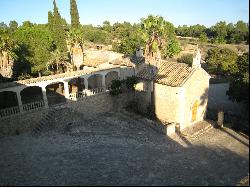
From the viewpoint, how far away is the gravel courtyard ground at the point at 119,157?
15.3m

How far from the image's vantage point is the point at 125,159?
18.6 metres

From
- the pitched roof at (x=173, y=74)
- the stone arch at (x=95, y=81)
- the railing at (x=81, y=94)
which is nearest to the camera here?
the pitched roof at (x=173, y=74)

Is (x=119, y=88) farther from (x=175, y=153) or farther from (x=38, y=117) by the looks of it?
(x=175, y=153)

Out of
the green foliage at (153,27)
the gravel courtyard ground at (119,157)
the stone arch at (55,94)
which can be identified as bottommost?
the gravel courtyard ground at (119,157)

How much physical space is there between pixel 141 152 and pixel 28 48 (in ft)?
83.4

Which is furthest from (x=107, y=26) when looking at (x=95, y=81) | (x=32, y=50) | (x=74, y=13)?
(x=95, y=81)

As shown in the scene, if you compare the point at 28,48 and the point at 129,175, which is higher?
the point at 28,48

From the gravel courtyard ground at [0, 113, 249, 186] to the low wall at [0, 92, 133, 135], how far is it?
0.80m

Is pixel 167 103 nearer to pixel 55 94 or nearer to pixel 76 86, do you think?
pixel 76 86

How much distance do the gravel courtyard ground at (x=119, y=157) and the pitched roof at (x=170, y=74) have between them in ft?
15.5

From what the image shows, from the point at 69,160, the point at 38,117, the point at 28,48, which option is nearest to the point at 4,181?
the point at 69,160

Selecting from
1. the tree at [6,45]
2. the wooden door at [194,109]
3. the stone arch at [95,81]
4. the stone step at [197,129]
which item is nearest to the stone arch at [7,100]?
the tree at [6,45]

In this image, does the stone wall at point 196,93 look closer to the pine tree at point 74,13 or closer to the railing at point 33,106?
the railing at point 33,106

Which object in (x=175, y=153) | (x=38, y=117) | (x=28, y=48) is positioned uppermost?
(x=28, y=48)
